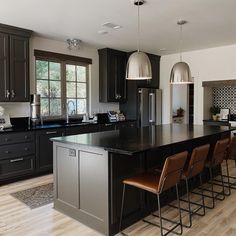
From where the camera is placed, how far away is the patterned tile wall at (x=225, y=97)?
6352mm

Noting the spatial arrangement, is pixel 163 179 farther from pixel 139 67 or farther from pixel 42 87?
pixel 42 87

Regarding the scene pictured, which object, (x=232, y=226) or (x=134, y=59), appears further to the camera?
(x=134, y=59)

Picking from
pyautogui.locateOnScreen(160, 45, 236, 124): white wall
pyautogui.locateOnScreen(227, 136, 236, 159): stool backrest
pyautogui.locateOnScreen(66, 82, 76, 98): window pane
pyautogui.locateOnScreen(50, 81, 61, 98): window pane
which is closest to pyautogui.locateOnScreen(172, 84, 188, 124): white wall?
pyautogui.locateOnScreen(160, 45, 236, 124): white wall

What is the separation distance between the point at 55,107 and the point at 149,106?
245 centimetres

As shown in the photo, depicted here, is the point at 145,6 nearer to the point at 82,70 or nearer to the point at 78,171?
the point at 78,171

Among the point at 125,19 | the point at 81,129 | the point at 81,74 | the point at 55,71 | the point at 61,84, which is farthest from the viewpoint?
the point at 81,74

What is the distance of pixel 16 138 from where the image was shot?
4.21 metres

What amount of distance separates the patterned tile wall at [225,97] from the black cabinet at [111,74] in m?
2.50

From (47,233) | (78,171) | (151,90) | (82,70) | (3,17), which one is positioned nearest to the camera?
(47,233)

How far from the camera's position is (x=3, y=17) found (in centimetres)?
390

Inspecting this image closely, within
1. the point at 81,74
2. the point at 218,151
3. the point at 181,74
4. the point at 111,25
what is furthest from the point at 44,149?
the point at 218,151

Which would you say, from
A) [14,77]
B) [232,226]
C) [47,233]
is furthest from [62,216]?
[14,77]

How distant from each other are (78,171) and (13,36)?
9.50ft

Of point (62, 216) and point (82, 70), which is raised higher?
point (82, 70)
